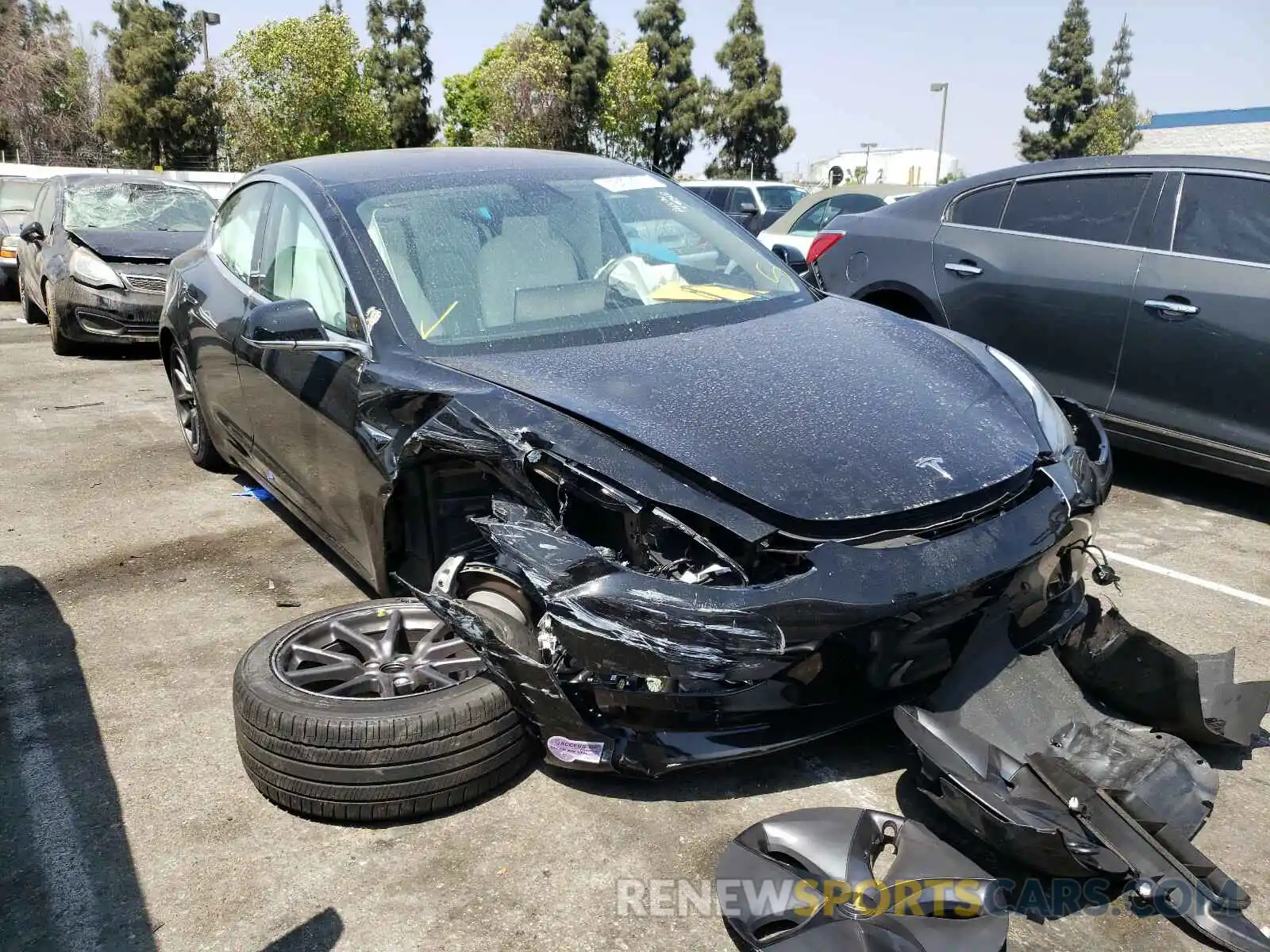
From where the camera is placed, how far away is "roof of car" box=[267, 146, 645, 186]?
3777 millimetres

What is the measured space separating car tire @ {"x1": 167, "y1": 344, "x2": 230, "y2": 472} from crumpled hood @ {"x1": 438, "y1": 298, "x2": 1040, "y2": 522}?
9.88ft

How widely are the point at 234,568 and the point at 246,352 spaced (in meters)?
0.94

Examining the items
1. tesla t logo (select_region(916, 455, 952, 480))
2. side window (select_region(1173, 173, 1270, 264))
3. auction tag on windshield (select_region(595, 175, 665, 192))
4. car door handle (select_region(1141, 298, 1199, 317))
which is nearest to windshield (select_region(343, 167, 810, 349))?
auction tag on windshield (select_region(595, 175, 665, 192))

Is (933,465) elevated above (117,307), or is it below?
above

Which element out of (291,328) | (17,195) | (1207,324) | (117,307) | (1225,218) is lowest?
(117,307)

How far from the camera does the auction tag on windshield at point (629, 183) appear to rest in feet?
13.2

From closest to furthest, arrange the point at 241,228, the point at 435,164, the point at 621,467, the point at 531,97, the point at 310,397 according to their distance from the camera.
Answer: the point at 621,467, the point at 310,397, the point at 435,164, the point at 241,228, the point at 531,97

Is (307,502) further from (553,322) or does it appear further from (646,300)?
(646,300)

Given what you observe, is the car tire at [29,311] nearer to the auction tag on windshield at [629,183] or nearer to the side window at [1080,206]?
the auction tag on windshield at [629,183]

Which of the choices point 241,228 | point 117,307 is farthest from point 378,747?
point 117,307

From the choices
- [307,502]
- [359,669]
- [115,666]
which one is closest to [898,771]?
[359,669]

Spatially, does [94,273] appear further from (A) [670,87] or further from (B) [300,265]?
(A) [670,87]

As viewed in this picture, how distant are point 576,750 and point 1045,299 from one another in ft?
12.9

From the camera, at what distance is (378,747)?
2.51m
